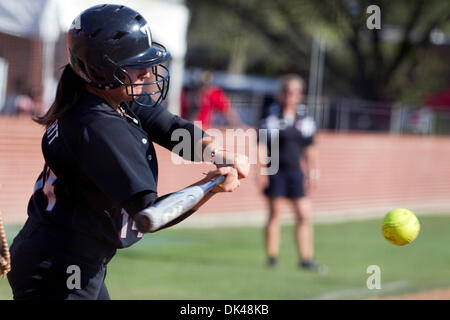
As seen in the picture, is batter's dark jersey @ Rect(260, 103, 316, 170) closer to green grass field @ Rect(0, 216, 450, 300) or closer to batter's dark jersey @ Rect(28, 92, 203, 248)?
green grass field @ Rect(0, 216, 450, 300)

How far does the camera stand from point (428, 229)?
13.3 m

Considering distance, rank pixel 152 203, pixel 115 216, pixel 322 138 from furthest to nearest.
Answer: pixel 322 138, pixel 115 216, pixel 152 203

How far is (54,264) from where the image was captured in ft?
9.93

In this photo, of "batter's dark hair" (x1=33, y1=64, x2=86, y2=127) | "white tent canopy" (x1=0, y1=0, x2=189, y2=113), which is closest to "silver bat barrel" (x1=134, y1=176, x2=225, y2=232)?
"batter's dark hair" (x1=33, y1=64, x2=86, y2=127)

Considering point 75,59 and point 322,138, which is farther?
point 322,138

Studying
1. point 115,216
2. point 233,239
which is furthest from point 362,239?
point 115,216

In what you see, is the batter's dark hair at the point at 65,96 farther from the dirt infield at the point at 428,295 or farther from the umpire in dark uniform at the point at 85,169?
the dirt infield at the point at 428,295

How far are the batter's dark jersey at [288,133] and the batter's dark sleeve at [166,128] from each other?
5366mm

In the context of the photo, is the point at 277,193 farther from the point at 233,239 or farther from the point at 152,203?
the point at 152,203

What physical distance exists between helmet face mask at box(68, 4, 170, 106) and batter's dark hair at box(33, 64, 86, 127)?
6 centimetres

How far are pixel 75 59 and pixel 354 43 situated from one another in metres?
21.7

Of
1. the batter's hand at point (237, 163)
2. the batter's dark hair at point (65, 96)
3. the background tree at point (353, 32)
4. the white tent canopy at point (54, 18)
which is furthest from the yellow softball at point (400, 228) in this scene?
the background tree at point (353, 32)

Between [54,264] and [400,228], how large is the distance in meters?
2.13

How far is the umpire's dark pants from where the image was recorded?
9.96 ft
